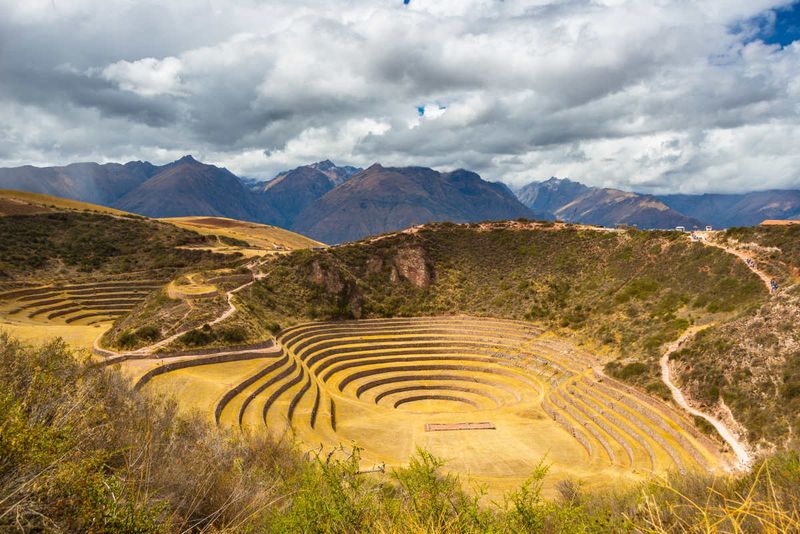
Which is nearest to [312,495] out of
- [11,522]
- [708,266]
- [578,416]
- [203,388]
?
[11,522]

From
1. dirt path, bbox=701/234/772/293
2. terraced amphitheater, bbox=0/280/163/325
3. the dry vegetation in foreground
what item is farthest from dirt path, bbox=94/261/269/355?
dirt path, bbox=701/234/772/293

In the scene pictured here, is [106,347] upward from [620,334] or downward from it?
upward

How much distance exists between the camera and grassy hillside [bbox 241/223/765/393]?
107 ft

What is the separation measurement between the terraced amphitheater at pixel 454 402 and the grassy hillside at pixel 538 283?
143 inches

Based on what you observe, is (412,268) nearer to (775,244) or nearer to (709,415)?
(775,244)

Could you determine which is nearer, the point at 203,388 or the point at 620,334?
the point at 203,388

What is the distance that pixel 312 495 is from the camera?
742cm

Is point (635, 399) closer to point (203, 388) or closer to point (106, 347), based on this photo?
point (203, 388)

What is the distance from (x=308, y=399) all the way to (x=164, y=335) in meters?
12.4

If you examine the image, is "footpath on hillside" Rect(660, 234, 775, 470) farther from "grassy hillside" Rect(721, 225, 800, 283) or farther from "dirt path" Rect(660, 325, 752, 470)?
"grassy hillside" Rect(721, 225, 800, 283)

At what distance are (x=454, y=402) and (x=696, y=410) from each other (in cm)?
1689

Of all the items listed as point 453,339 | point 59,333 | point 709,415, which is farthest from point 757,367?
point 59,333

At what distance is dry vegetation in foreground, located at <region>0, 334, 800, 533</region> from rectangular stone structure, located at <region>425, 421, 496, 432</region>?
15.9 m

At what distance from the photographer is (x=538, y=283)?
52.0 m
